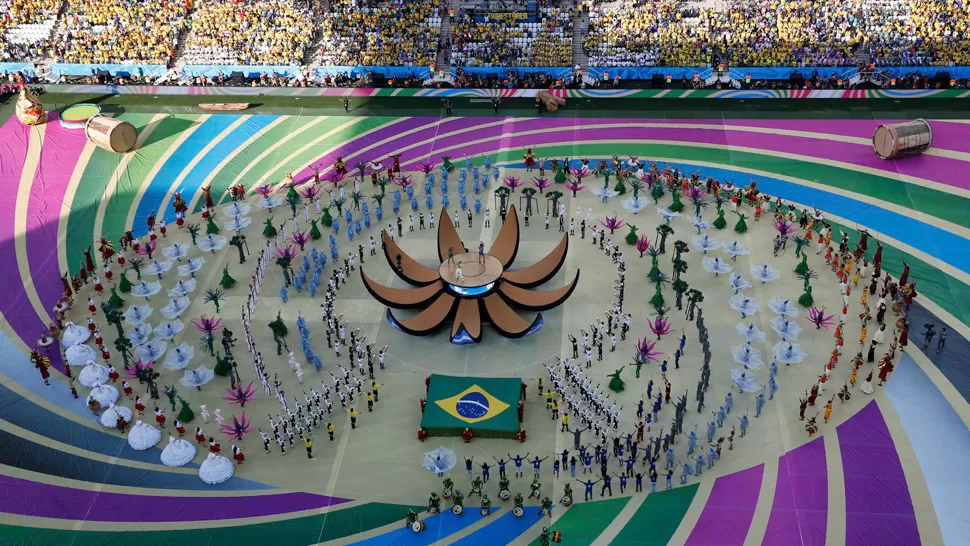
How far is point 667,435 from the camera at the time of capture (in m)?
48.0

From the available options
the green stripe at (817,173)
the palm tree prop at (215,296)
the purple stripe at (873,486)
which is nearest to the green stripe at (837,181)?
the green stripe at (817,173)

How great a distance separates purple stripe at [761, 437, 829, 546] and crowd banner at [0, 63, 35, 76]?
68259mm

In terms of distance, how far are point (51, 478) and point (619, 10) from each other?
56984mm

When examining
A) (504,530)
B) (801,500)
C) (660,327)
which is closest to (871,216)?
(660,327)

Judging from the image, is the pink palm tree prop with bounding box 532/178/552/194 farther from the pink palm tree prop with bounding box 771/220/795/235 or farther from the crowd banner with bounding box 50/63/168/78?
the crowd banner with bounding box 50/63/168/78

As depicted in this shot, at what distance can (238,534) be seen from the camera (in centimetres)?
4472

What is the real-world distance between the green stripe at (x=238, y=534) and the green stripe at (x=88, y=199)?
2153 centimetres

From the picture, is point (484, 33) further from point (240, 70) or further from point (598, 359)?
point (598, 359)

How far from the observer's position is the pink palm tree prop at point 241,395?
1983 inches

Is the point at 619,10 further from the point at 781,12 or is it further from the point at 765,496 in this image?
the point at 765,496

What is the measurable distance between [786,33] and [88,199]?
5269 centimetres

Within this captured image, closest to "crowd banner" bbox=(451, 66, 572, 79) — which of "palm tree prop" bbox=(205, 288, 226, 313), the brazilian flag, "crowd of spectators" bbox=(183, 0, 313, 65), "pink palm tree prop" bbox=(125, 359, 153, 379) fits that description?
"crowd of spectators" bbox=(183, 0, 313, 65)

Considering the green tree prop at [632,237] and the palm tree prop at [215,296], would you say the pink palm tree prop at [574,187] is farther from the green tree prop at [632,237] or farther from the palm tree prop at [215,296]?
the palm tree prop at [215,296]

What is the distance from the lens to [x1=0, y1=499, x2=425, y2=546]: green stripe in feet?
146
